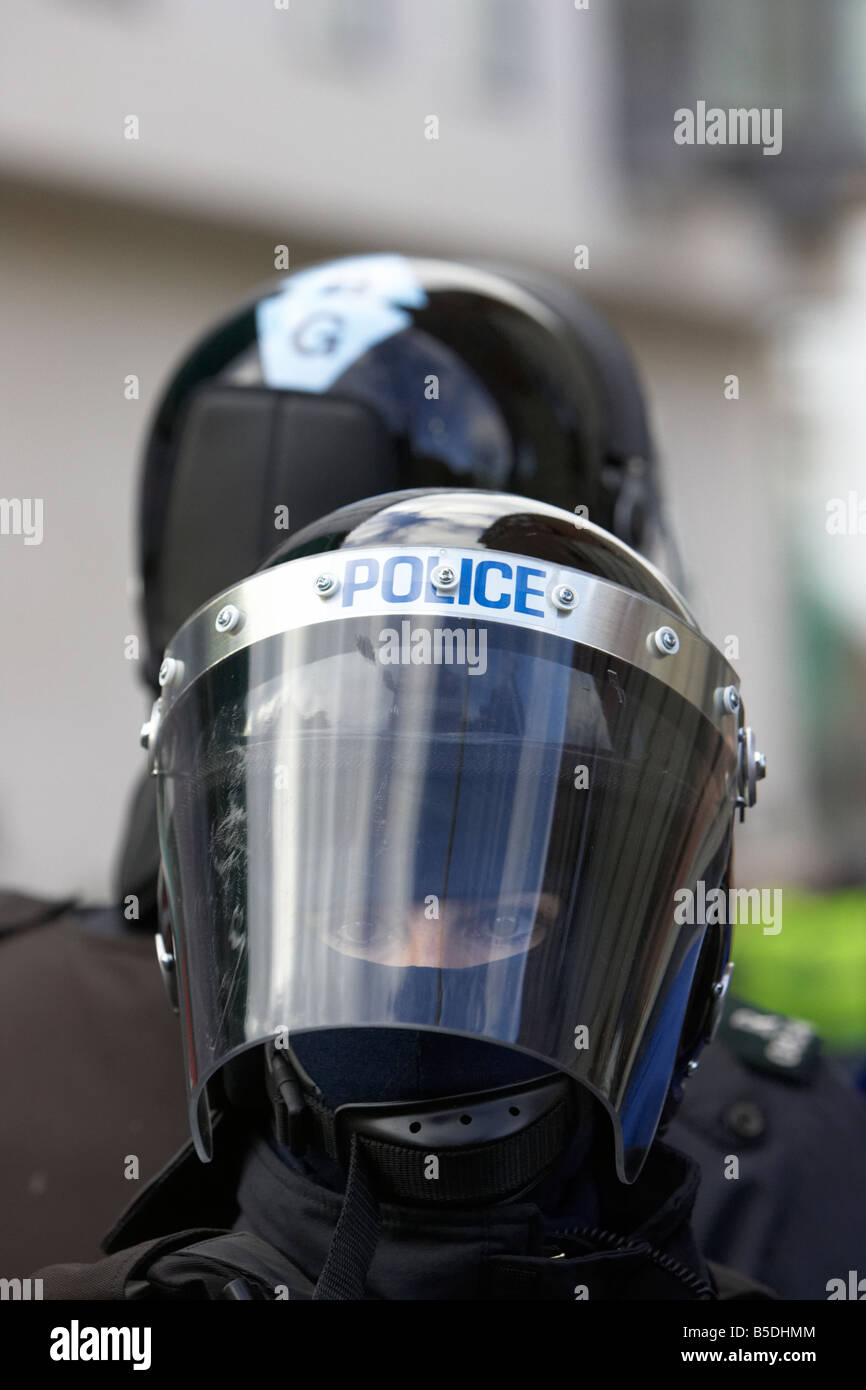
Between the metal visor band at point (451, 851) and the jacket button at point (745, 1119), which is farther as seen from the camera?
the jacket button at point (745, 1119)

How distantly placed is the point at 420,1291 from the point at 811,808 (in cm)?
783

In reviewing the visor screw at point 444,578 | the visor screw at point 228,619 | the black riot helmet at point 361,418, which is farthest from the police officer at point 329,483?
the visor screw at point 444,578

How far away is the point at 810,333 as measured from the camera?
349 inches

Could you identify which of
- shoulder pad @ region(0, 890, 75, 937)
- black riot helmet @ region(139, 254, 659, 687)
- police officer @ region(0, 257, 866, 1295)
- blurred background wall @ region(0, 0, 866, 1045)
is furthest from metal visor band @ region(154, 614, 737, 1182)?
blurred background wall @ region(0, 0, 866, 1045)

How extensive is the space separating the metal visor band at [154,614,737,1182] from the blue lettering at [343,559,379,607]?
23 millimetres

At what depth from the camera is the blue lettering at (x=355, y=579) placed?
3.82ft

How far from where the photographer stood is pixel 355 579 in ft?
3.85

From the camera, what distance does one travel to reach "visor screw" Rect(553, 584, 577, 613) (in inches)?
46.2

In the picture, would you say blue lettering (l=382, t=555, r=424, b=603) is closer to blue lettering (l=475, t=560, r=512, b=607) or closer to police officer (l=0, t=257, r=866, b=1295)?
blue lettering (l=475, t=560, r=512, b=607)

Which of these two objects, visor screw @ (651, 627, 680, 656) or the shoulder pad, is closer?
visor screw @ (651, 627, 680, 656)

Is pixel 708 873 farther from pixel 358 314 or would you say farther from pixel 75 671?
pixel 75 671

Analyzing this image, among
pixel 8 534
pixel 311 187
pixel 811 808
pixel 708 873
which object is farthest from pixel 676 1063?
pixel 811 808

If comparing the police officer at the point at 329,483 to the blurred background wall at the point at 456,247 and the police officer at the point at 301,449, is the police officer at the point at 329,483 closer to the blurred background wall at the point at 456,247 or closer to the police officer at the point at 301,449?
the police officer at the point at 301,449

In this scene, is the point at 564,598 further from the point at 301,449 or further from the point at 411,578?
the point at 301,449
